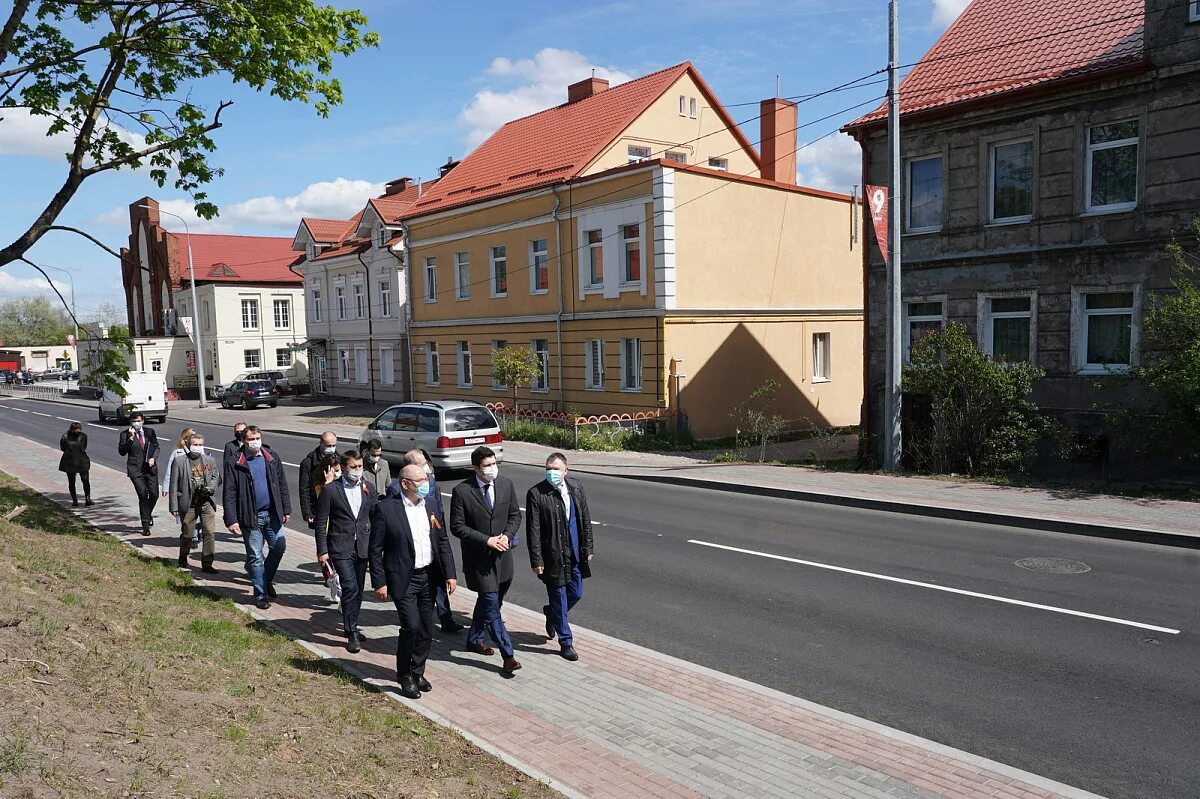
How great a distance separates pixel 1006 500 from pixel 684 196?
45.1 ft

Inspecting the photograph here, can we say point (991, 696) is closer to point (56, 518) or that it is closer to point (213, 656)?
point (213, 656)

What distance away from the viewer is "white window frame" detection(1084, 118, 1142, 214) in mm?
16109

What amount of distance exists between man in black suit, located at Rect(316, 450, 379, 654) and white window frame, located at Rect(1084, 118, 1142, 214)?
14860 millimetres

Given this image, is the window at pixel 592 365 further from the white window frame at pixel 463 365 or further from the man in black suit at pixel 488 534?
the man in black suit at pixel 488 534

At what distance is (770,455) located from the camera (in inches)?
909

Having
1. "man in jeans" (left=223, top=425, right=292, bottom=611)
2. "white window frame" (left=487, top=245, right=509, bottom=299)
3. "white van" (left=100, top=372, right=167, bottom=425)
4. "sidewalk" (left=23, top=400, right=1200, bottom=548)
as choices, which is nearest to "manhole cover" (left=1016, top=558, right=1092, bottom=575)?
"sidewalk" (left=23, top=400, right=1200, bottom=548)

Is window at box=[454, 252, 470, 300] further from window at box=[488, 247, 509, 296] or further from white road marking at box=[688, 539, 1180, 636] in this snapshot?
white road marking at box=[688, 539, 1180, 636]

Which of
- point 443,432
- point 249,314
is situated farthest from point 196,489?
point 249,314

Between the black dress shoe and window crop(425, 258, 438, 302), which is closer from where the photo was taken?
the black dress shoe

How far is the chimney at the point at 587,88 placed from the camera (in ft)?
113

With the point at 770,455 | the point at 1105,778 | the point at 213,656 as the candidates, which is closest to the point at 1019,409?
the point at 770,455

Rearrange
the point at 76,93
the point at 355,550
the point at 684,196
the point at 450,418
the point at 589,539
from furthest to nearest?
the point at 684,196 < the point at 450,418 < the point at 76,93 < the point at 355,550 < the point at 589,539

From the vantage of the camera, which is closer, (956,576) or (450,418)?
(956,576)

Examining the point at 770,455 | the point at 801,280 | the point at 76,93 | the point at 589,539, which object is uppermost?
the point at 76,93
